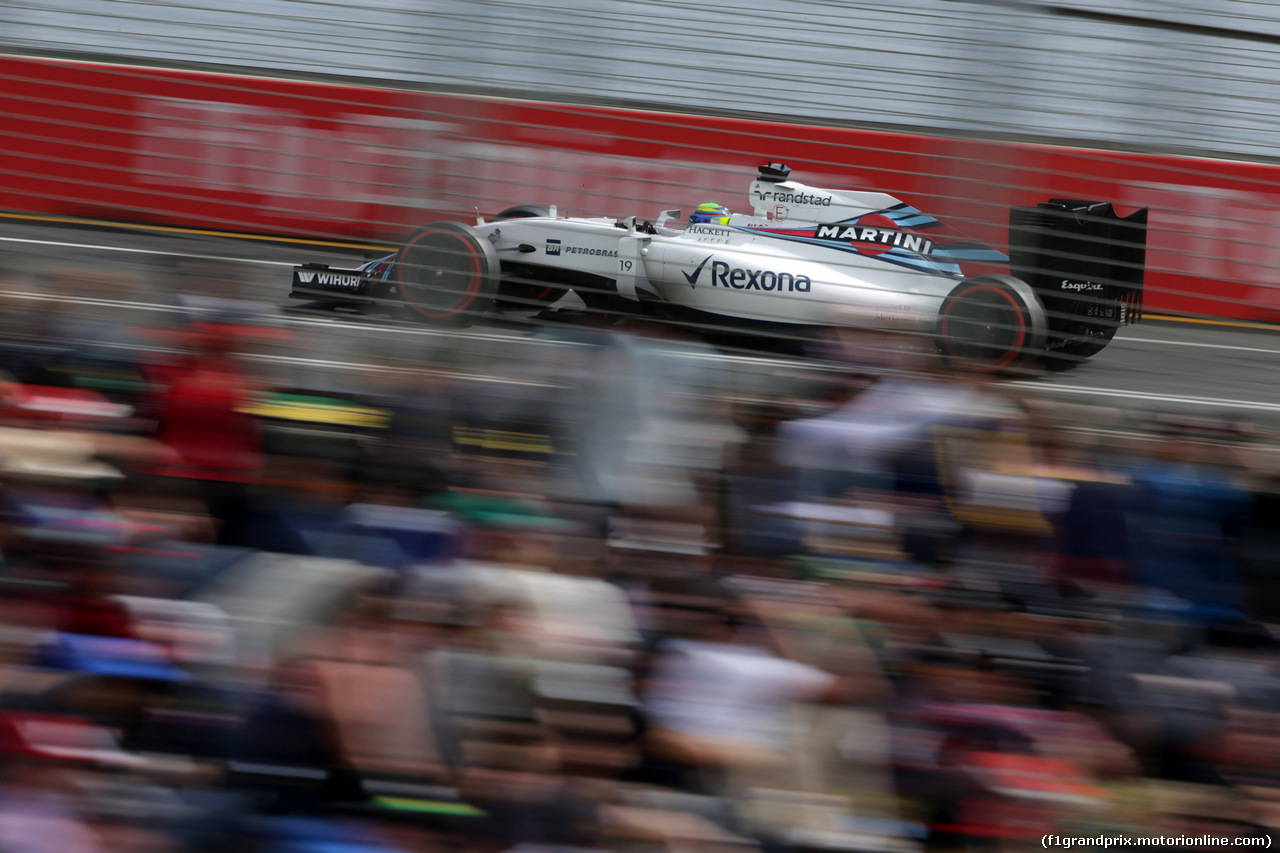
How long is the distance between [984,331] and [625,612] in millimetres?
966

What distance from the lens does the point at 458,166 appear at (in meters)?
2.27

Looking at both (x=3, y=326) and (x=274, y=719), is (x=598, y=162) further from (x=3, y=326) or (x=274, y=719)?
(x=3, y=326)

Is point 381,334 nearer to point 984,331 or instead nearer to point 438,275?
point 438,275

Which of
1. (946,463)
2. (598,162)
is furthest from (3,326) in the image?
(946,463)

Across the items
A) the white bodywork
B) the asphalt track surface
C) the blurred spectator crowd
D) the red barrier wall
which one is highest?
the white bodywork

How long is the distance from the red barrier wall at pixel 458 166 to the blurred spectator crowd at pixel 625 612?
13.3 inches

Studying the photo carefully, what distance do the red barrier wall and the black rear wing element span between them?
0.17ft

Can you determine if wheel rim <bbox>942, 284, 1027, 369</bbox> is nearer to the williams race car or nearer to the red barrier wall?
the williams race car

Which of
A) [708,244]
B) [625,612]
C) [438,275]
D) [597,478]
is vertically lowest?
[625,612]

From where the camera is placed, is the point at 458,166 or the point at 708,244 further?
the point at 708,244

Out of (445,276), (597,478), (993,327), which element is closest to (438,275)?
(445,276)

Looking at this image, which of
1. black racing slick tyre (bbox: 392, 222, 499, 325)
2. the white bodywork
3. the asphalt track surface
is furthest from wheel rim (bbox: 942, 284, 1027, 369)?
the white bodywork

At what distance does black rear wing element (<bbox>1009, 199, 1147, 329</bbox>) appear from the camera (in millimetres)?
2189

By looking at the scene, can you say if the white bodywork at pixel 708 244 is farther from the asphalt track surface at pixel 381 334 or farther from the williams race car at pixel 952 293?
the asphalt track surface at pixel 381 334
